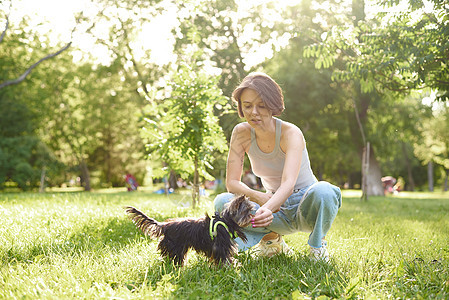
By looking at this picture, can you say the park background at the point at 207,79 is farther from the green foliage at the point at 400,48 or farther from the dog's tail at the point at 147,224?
the dog's tail at the point at 147,224

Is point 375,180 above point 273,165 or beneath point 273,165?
beneath

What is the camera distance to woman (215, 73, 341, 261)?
331cm

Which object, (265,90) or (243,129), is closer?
(265,90)

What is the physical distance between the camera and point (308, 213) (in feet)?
11.5

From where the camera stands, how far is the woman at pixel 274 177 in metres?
3.31

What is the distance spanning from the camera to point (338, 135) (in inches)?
819

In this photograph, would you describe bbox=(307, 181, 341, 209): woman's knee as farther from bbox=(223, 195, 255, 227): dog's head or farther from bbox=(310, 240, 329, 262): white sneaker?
bbox=(223, 195, 255, 227): dog's head

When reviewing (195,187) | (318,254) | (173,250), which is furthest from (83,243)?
(195,187)

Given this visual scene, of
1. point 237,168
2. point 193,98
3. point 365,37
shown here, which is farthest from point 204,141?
point 365,37

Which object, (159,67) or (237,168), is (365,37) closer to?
(237,168)

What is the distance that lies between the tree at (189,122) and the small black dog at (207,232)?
3.78 meters

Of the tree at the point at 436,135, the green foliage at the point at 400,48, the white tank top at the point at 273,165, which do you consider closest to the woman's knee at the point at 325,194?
the white tank top at the point at 273,165

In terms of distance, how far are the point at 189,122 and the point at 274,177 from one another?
134 inches

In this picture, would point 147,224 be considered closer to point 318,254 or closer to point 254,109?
point 254,109
